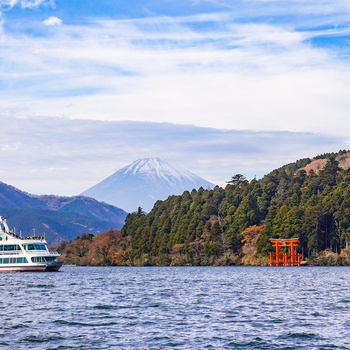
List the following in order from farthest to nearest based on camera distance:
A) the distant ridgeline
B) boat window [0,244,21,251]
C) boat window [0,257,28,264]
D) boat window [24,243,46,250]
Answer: the distant ridgeline → boat window [0,244,21,251] → boat window [24,243,46,250] → boat window [0,257,28,264]

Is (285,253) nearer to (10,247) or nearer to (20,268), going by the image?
(20,268)

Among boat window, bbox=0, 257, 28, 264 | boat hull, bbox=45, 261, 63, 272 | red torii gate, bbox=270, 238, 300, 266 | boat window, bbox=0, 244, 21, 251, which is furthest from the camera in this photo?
red torii gate, bbox=270, 238, 300, 266

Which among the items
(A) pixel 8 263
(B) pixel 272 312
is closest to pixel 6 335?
(B) pixel 272 312

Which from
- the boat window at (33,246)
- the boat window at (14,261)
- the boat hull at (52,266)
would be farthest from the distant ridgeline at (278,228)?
the boat window at (14,261)

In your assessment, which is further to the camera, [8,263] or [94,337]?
[8,263]

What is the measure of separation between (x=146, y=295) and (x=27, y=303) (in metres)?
12.5

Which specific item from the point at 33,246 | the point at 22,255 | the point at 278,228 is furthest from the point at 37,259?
the point at 278,228

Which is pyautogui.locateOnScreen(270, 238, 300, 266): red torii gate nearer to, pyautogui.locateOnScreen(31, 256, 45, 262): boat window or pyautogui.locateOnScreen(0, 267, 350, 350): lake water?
pyautogui.locateOnScreen(31, 256, 45, 262): boat window

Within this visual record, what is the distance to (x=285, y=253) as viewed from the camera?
542 ft

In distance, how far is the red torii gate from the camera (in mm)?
162375

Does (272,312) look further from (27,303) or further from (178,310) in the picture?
(27,303)

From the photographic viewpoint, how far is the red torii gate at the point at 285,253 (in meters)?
162

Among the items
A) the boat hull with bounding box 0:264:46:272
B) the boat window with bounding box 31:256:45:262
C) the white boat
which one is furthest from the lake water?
the boat window with bounding box 31:256:45:262

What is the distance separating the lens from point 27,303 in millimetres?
58656
